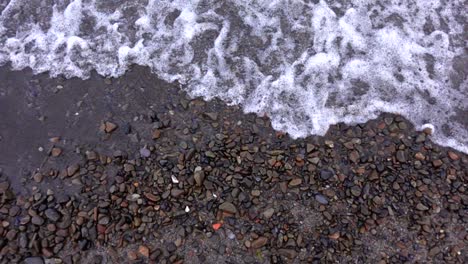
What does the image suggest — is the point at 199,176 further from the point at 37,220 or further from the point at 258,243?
the point at 37,220

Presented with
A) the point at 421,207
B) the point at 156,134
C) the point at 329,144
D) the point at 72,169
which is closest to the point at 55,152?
the point at 72,169

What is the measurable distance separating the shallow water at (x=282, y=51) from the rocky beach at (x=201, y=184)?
0.79ft

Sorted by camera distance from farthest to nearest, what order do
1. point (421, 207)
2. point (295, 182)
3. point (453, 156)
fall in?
1. point (453, 156)
2. point (295, 182)
3. point (421, 207)

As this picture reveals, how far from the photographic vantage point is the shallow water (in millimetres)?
5387

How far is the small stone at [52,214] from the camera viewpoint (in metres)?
4.55

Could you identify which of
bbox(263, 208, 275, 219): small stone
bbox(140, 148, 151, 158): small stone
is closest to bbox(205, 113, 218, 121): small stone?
bbox(140, 148, 151, 158): small stone

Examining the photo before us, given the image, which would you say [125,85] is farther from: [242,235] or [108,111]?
[242,235]

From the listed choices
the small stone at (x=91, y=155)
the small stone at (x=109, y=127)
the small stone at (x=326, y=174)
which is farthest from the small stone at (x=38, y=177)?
the small stone at (x=326, y=174)

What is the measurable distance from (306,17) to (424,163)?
7.77ft

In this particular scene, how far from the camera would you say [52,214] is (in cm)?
457

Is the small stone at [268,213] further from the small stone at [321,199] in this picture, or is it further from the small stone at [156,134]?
the small stone at [156,134]

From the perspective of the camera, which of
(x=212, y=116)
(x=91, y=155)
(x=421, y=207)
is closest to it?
(x=421, y=207)

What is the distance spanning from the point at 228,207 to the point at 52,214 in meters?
1.74

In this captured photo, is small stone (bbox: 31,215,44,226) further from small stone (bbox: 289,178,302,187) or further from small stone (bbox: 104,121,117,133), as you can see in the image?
small stone (bbox: 289,178,302,187)
